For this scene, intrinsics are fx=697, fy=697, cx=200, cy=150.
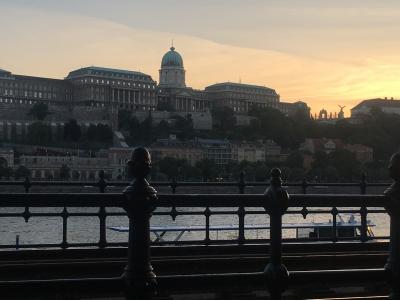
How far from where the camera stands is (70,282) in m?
2.01

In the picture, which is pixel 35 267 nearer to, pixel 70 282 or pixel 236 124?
pixel 70 282

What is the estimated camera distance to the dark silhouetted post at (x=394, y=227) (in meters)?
2.28

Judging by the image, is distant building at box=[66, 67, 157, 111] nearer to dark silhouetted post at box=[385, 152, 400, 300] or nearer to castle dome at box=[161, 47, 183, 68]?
castle dome at box=[161, 47, 183, 68]

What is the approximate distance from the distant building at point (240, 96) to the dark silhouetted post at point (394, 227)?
12146 centimetres

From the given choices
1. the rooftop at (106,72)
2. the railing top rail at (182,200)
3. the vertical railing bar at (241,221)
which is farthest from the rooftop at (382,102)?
the railing top rail at (182,200)

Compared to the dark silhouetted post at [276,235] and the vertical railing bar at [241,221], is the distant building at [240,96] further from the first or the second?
the dark silhouetted post at [276,235]

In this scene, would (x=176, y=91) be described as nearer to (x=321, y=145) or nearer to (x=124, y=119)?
(x=124, y=119)

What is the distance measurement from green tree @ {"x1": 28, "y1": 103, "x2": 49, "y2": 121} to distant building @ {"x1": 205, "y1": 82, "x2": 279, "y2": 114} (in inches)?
1468

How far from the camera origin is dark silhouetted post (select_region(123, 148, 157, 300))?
2053 mm

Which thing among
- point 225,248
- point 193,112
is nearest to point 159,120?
point 193,112

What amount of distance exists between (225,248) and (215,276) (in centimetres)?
297

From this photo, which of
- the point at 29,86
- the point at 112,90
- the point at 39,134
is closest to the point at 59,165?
the point at 39,134

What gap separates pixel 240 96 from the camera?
12975 cm

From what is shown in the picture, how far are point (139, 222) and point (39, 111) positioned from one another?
9809 centimetres
